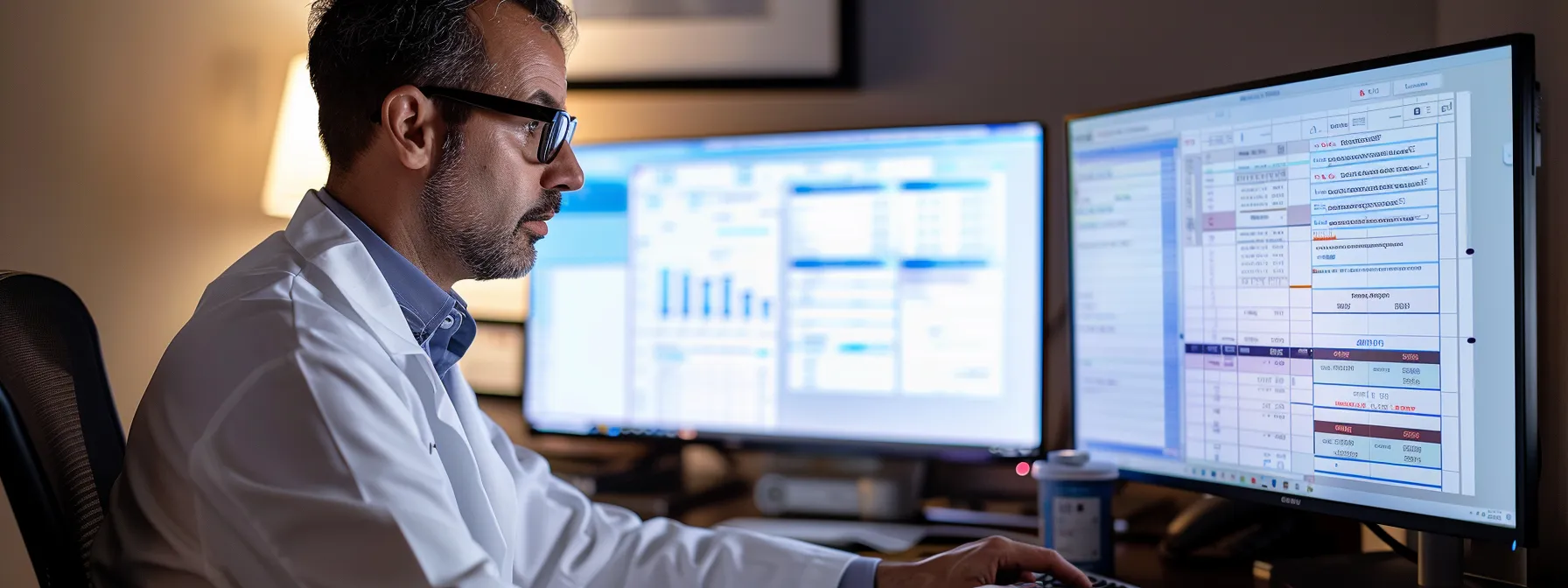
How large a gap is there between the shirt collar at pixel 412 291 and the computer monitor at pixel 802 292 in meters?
0.43

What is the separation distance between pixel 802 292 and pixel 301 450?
77 cm

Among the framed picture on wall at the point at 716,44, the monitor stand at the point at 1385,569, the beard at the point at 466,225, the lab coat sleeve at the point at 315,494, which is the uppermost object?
the framed picture on wall at the point at 716,44

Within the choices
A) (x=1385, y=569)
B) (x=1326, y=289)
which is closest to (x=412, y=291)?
(x=1326, y=289)

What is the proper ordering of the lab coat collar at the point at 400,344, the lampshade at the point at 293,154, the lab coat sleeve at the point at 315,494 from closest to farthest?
the lab coat sleeve at the point at 315,494, the lab coat collar at the point at 400,344, the lampshade at the point at 293,154

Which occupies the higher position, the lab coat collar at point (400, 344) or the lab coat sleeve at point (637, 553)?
the lab coat collar at point (400, 344)

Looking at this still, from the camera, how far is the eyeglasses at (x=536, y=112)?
871 millimetres

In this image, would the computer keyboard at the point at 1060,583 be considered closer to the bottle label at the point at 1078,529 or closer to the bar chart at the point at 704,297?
the bottle label at the point at 1078,529

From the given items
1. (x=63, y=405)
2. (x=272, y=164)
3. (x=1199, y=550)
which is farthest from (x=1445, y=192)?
(x=272, y=164)

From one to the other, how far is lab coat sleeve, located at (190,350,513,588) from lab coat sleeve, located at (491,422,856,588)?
330mm

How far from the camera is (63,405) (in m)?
0.69

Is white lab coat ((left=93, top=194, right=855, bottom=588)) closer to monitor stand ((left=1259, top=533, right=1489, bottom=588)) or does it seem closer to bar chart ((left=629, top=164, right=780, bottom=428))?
bar chart ((left=629, top=164, right=780, bottom=428))

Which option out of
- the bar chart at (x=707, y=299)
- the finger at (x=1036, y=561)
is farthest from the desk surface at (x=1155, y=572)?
the bar chart at (x=707, y=299)

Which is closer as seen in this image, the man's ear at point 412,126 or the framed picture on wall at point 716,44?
the man's ear at point 412,126

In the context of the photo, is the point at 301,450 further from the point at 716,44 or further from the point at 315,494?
the point at 716,44
